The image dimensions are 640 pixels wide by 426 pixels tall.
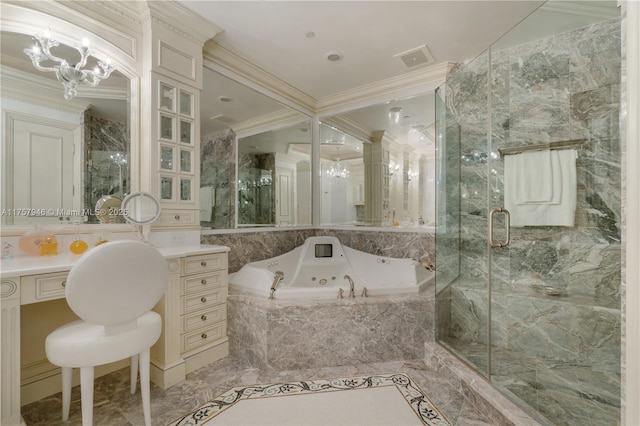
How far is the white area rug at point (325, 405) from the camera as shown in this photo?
5.15 ft

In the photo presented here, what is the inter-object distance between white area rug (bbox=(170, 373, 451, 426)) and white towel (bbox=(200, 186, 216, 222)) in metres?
1.46

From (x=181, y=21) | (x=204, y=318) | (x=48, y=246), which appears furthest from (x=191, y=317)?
(x=181, y=21)

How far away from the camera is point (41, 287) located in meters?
1.36

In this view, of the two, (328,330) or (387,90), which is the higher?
(387,90)

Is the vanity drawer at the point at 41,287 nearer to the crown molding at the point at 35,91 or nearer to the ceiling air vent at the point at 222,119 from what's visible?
the crown molding at the point at 35,91

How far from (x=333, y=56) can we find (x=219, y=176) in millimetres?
1633

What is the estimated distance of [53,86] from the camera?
1.78 meters

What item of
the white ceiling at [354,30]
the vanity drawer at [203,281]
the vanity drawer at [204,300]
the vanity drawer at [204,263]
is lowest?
the vanity drawer at [204,300]

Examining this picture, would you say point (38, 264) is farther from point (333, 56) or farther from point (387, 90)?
point (387, 90)

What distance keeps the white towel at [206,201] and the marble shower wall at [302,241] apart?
0.60 feet

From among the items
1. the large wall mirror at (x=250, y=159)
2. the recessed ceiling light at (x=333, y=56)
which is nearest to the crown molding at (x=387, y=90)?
Answer: the large wall mirror at (x=250, y=159)

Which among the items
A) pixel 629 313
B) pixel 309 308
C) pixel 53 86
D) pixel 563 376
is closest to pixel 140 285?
pixel 309 308

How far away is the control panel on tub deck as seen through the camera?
49.9 inches

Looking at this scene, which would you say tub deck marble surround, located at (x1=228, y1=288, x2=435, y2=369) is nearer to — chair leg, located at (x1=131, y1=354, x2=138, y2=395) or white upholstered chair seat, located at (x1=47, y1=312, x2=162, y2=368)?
chair leg, located at (x1=131, y1=354, x2=138, y2=395)
